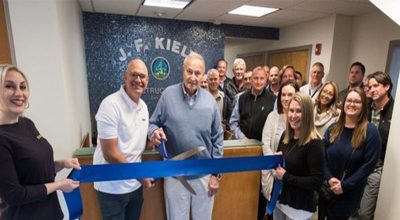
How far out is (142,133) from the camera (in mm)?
1576

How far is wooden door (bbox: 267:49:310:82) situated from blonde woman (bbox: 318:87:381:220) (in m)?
3.43

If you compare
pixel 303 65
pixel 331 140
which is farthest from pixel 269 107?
pixel 303 65

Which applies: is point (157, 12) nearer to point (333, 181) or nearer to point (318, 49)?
point (318, 49)

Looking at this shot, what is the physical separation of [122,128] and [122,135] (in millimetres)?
45

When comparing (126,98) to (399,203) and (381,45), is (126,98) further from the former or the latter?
(381,45)

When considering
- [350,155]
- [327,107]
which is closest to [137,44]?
[327,107]

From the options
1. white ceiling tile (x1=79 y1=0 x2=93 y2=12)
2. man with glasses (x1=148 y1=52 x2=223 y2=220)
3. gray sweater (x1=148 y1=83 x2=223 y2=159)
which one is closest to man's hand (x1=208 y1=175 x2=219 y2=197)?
man with glasses (x1=148 y1=52 x2=223 y2=220)

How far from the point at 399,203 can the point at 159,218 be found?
1.81 m

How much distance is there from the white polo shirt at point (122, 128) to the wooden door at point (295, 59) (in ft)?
13.9

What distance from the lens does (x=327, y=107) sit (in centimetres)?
Result: 230

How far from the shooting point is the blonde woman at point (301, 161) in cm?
143

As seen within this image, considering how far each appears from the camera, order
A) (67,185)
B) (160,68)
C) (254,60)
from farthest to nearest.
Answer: (254,60), (160,68), (67,185)

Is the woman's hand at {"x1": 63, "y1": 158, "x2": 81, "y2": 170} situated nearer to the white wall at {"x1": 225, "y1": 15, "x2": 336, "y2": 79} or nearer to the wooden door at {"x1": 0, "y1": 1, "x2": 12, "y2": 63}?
the wooden door at {"x1": 0, "y1": 1, "x2": 12, "y2": 63}

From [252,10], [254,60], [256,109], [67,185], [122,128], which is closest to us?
[67,185]
